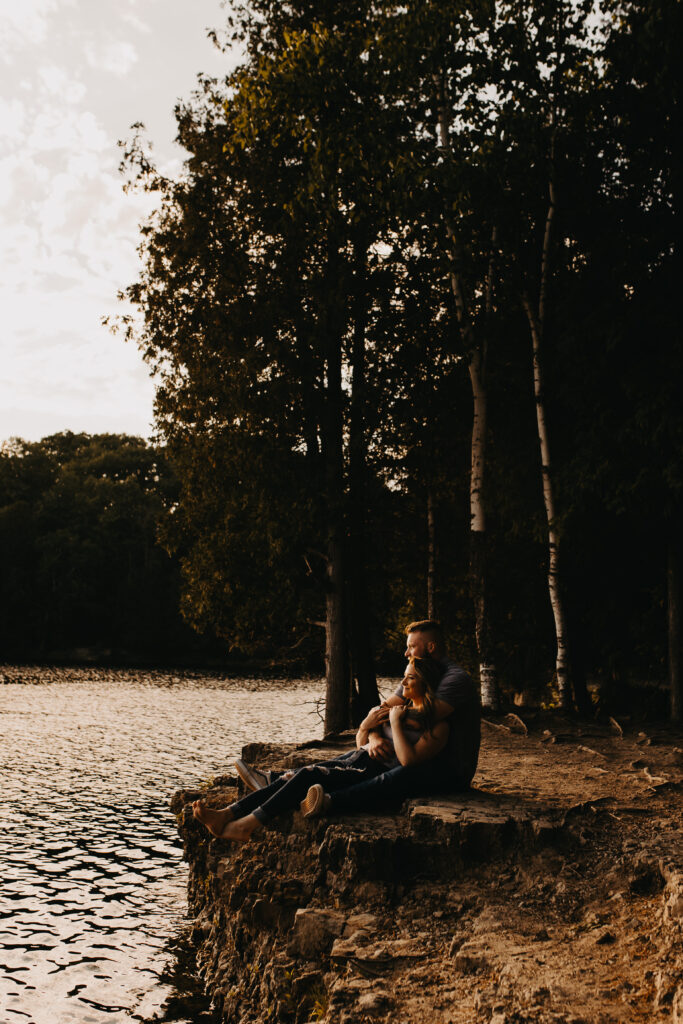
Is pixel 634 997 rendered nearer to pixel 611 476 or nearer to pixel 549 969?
pixel 549 969

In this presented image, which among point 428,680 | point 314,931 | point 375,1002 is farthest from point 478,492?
point 375,1002

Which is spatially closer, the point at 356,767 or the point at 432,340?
Answer: the point at 356,767

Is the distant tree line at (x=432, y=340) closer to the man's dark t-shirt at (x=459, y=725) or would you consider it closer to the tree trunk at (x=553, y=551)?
the tree trunk at (x=553, y=551)

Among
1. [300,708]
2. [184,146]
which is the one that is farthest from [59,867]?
[300,708]

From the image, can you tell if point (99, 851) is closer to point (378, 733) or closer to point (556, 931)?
point (378, 733)

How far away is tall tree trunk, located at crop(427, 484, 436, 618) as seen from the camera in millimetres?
20906

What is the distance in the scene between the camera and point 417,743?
6785mm

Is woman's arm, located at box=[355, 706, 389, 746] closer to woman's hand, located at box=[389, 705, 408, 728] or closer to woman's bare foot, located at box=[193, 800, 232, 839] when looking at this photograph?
woman's hand, located at box=[389, 705, 408, 728]

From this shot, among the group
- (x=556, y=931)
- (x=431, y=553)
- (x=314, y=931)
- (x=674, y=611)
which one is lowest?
(x=314, y=931)

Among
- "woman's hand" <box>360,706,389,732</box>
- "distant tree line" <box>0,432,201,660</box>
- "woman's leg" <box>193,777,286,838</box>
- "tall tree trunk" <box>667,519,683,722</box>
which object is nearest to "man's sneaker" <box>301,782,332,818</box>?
"woman's leg" <box>193,777,286,838</box>

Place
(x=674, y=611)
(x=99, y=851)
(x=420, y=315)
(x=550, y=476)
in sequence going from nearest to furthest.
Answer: (x=99, y=851) → (x=674, y=611) → (x=550, y=476) → (x=420, y=315)

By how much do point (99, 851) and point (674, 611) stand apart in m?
9.86

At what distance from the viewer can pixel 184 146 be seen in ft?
63.7

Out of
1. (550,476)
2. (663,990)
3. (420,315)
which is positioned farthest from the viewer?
(420,315)
